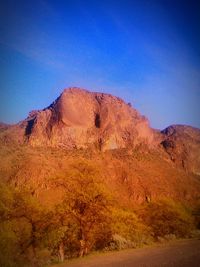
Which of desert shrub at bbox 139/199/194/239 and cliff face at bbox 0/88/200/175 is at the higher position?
cliff face at bbox 0/88/200/175

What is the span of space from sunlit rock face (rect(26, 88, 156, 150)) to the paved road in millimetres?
50848

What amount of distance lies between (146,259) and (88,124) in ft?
208

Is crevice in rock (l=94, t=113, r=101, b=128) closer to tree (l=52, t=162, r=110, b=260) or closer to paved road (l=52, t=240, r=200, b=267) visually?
tree (l=52, t=162, r=110, b=260)

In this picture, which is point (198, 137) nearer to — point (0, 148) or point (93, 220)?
point (0, 148)

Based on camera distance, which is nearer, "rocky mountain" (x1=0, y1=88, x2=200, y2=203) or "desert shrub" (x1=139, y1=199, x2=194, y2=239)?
"desert shrub" (x1=139, y1=199, x2=194, y2=239)

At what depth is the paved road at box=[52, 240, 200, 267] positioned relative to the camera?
12672 mm

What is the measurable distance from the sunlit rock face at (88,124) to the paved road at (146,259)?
167ft

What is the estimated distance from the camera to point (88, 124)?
76688 mm

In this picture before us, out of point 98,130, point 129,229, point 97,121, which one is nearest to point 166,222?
point 129,229

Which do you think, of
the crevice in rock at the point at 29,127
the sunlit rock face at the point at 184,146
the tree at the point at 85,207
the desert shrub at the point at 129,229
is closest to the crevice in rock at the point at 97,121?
the crevice in rock at the point at 29,127

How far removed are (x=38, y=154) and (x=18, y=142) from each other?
27.0 feet

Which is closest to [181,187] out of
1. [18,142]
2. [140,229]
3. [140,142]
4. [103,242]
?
[140,142]

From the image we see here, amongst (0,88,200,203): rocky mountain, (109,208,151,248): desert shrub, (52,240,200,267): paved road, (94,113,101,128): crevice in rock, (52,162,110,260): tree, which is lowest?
(52,240,200,267): paved road

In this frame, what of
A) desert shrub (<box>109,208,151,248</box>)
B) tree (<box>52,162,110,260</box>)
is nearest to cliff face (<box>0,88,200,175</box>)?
desert shrub (<box>109,208,151,248</box>)
